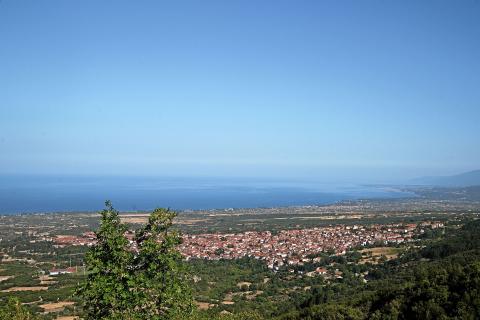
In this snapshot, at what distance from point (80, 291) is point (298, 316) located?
39.3 feet

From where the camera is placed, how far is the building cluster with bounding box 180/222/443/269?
4869 cm

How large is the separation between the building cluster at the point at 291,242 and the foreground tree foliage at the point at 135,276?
36142 mm

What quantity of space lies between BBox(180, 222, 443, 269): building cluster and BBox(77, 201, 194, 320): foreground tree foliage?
36.1m

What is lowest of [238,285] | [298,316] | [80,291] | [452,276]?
[238,285]

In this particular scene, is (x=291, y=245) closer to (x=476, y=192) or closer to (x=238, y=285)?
(x=238, y=285)

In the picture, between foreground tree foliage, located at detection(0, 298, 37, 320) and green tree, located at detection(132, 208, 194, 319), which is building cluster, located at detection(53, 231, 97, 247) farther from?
green tree, located at detection(132, 208, 194, 319)

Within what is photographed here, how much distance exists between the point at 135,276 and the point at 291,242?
50.2m

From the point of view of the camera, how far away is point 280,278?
38719 millimetres

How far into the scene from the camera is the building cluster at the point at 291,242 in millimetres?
48688

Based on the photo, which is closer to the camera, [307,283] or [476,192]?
[307,283]

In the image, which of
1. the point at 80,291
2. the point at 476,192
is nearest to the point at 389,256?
the point at 80,291

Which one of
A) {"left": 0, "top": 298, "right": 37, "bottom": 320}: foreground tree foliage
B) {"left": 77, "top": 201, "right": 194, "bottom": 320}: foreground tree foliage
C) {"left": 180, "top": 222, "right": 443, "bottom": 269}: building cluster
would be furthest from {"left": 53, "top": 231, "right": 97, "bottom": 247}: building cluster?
{"left": 77, "top": 201, "right": 194, "bottom": 320}: foreground tree foliage

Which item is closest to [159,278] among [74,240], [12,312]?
[12,312]

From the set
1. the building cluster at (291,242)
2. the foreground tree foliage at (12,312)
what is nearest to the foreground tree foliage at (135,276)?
the foreground tree foliage at (12,312)
